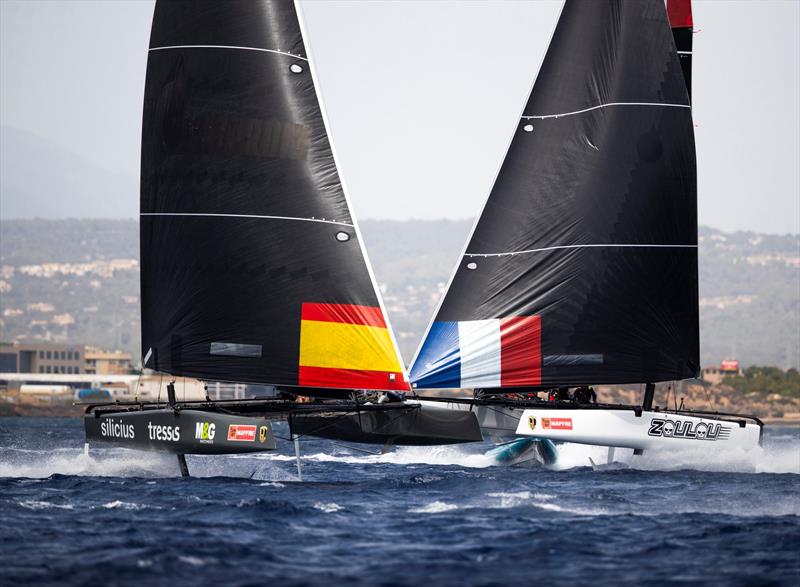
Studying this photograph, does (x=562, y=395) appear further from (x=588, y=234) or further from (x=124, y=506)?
(x=124, y=506)

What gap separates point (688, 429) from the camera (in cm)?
2869

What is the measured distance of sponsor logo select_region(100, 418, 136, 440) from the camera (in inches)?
992

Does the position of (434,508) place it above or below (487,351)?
below

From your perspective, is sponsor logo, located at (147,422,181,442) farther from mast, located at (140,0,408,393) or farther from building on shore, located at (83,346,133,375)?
building on shore, located at (83,346,133,375)

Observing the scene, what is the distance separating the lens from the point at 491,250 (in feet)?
93.2

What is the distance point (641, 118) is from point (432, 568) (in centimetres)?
1575

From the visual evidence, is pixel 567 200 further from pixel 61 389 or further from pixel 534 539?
pixel 61 389

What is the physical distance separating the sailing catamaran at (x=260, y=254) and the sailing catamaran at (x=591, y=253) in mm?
3259

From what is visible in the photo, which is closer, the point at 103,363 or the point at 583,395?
the point at 583,395

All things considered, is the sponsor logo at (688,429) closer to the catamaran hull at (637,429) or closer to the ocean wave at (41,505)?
the catamaran hull at (637,429)

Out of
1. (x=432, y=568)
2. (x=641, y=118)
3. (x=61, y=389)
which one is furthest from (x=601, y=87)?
(x=61, y=389)

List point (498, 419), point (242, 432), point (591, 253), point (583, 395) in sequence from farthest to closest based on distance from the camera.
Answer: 1. point (498, 419)
2. point (583, 395)
3. point (591, 253)
4. point (242, 432)

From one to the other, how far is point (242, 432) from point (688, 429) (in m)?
10.4

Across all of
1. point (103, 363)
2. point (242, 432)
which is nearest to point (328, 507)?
point (242, 432)
